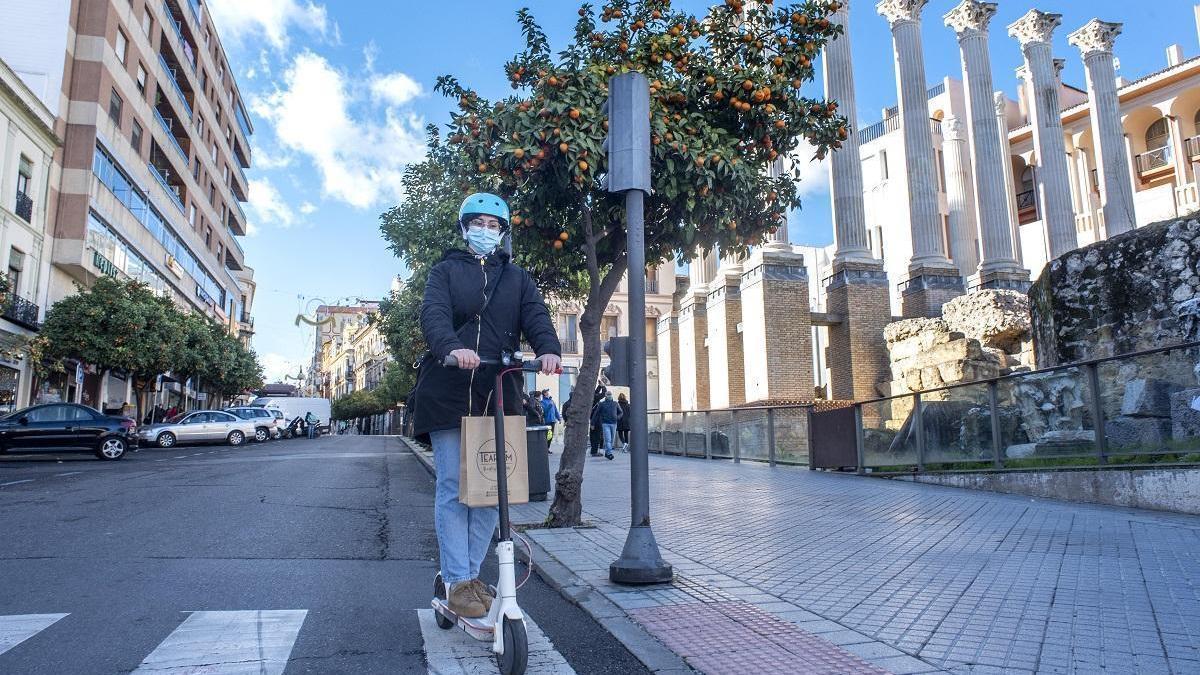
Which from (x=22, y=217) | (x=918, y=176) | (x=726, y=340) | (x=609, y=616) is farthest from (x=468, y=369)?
(x=22, y=217)

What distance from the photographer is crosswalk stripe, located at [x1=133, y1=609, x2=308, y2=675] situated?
320 centimetres

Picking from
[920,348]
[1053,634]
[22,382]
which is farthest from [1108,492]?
[22,382]

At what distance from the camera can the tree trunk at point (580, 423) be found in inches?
297

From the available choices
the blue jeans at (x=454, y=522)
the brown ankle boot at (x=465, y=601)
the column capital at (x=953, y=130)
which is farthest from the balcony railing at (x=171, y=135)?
the brown ankle boot at (x=465, y=601)

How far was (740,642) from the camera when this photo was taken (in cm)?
364

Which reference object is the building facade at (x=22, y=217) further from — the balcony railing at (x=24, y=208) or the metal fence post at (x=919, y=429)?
the metal fence post at (x=919, y=429)

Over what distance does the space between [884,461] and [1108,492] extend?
432cm

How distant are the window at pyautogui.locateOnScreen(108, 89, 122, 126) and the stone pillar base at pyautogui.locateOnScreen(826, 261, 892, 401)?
27724 mm

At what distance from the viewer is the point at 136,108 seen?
3447cm

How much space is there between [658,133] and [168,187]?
4061 centimetres

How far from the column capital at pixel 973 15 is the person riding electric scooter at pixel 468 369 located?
93.3ft

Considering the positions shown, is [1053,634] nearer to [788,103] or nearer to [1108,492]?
→ [788,103]

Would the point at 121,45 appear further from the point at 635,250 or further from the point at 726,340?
the point at 635,250

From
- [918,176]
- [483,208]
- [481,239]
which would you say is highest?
[918,176]
